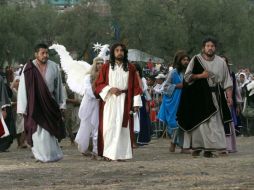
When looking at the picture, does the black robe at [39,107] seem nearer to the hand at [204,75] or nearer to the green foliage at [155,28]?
the hand at [204,75]

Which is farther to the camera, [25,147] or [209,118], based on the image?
[25,147]

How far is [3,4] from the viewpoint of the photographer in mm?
62469

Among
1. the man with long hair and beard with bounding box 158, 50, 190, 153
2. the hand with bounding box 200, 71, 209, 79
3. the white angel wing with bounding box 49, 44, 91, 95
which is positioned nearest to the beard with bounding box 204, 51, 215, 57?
the hand with bounding box 200, 71, 209, 79

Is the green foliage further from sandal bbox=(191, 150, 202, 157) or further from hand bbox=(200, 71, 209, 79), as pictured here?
hand bbox=(200, 71, 209, 79)

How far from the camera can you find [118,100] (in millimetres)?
13297

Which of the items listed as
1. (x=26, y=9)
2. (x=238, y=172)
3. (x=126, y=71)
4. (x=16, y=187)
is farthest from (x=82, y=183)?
(x=26, y=9)

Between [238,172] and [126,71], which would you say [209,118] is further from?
[238,172]

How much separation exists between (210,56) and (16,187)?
5.15 metres

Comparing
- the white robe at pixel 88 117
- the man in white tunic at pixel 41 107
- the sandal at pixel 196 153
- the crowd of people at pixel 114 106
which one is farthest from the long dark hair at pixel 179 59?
the man in white tunic at pixel 41 107

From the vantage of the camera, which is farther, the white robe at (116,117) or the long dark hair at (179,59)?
the long dark hair at (179,59)

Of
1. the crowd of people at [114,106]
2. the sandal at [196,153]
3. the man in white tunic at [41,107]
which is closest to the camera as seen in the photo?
the crowd of people at [114,106]

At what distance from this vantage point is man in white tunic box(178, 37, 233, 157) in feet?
Answer: 44.8

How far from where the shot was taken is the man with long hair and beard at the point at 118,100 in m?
13.2

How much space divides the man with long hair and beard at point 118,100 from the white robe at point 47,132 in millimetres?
667
